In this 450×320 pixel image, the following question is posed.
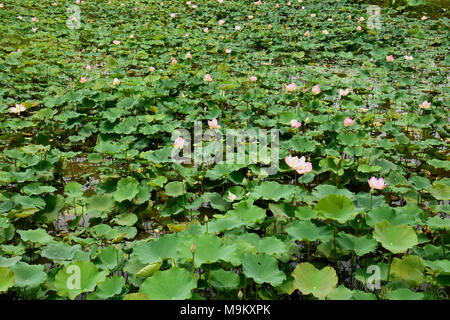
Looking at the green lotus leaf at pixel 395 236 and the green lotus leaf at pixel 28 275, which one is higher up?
the green lotus leaf at pixel 395 236

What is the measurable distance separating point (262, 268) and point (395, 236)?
625mm

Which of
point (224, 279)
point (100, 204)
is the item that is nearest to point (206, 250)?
point (224, 279)

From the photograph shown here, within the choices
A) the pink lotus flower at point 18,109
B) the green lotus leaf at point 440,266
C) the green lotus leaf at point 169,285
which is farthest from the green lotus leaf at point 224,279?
the pink lotus flower at point 18,109

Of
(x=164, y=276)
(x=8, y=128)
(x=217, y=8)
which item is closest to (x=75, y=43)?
(x=8, y=128)

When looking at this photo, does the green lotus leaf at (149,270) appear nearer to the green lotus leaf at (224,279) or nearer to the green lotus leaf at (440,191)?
the green lotus leaf at (224,279)

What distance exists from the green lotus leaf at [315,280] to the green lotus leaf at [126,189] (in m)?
1.10

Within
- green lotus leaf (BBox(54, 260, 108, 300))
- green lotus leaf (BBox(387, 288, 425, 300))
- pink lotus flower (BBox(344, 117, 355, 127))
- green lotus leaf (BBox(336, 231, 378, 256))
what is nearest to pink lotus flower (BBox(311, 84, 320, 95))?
pink lotus flower (BBox(344, 117, 355, 127))

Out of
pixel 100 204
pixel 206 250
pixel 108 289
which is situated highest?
pixel 206 250

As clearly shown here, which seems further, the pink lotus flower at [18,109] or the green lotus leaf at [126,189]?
the pink lotus flower at [18,109]

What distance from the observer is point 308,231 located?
1944mm

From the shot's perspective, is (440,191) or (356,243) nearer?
(356,243)

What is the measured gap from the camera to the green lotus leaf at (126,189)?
2.41 m

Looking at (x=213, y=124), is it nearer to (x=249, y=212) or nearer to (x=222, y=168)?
(x=222, y=168)
